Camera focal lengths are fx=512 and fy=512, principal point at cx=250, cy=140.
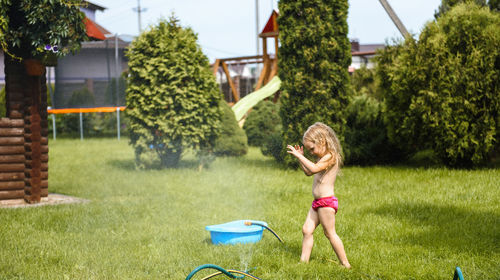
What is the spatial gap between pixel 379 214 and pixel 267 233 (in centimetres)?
140

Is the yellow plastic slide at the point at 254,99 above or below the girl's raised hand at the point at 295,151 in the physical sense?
above

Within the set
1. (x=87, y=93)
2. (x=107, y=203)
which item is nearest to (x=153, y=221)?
(x=107, y=203)

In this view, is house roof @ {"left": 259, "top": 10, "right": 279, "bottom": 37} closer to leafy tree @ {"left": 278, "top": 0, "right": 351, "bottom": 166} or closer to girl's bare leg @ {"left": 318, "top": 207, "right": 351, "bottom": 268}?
leafy tree @ {"left": 278, "top": 0, "right": 351, "bottom": 166}

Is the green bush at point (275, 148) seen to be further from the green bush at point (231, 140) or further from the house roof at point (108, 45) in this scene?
the house roof at point (108, 45)

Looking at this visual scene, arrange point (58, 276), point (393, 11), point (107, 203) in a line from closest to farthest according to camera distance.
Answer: point (58, 276) < point (107, 203) < point (393, 11)

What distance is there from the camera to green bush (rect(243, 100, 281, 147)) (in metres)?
14.5

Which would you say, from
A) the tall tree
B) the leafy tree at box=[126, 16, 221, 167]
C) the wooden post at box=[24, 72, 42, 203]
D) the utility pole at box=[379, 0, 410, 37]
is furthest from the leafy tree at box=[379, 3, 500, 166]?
the wooden post at box=[24, 72, 42, 203]

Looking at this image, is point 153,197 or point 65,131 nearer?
point 153,197

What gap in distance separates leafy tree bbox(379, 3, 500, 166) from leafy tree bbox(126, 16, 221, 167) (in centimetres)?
353

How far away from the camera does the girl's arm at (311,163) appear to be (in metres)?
3.64

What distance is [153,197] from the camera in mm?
6984

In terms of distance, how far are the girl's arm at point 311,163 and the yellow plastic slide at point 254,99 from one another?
11.5 m

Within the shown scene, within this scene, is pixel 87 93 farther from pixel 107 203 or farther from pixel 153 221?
pixel 153 221

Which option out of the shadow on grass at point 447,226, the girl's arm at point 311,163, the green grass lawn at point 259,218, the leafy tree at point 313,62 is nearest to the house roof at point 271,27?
the leafy tree at point 313,62
